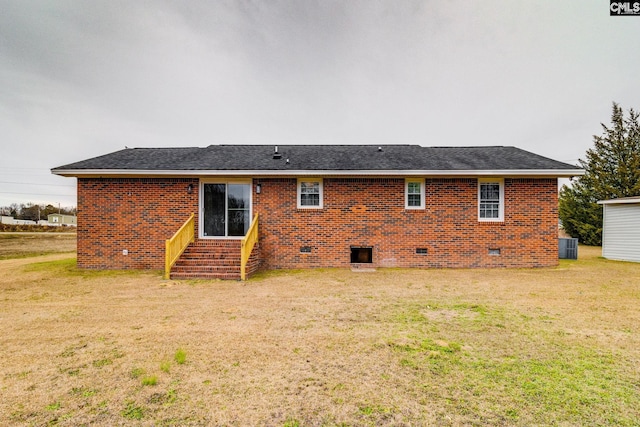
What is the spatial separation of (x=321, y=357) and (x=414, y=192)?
8442 millimetres

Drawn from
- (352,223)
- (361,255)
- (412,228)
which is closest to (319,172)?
(352,223)

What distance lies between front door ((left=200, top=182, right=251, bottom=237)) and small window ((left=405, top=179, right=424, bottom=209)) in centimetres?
588

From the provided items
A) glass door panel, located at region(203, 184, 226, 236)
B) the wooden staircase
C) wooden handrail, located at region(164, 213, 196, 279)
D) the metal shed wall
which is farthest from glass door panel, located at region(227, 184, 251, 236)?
the metal shed wall

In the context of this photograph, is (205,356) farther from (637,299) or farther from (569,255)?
(569,255)

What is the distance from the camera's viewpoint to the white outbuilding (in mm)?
12359

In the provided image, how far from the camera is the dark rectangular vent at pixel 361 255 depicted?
11.2 metres

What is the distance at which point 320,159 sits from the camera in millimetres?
11719

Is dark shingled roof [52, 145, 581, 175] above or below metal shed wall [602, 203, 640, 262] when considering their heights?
above

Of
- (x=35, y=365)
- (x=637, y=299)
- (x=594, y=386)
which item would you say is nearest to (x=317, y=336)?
(x=594, y=386)

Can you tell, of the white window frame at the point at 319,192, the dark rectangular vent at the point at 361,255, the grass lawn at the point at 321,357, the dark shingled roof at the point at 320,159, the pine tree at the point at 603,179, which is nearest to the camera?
the grass lawn at the point at 321,357

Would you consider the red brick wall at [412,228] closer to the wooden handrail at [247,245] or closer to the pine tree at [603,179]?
the wooden handrail at [247,245]

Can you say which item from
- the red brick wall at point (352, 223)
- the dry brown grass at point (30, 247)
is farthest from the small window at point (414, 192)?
the dry brown grass at point (30, 247)

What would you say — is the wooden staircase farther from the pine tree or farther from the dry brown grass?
the pine tree

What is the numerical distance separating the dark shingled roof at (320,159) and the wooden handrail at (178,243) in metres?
2.04
